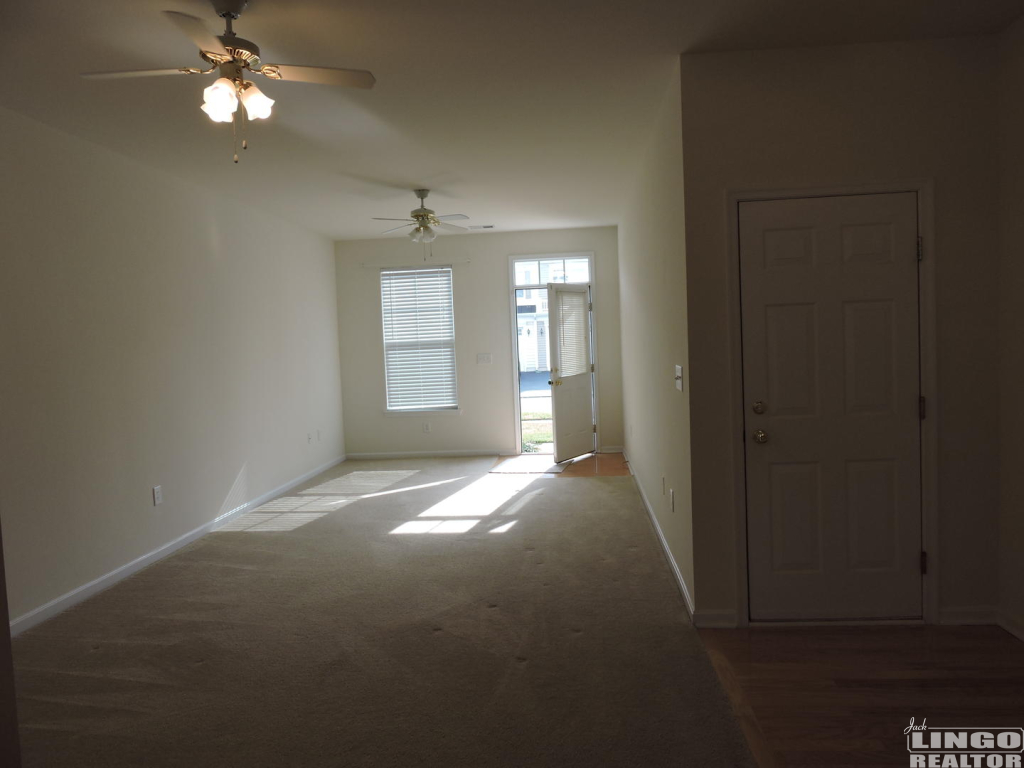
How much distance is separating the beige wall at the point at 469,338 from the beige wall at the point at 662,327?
1.72 m

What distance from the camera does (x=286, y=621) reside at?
3.38m

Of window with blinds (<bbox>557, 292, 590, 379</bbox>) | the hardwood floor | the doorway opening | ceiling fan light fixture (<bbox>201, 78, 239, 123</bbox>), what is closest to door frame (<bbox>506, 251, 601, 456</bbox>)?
the doorway opening

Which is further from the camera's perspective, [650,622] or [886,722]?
[650,622]

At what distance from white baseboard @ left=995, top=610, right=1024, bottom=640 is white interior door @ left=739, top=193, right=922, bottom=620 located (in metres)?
0.36

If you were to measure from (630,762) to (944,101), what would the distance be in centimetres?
300

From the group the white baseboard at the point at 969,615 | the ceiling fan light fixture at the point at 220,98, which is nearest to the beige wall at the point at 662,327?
the white baseboard at the point at 969,615

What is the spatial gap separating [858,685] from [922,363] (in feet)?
4.67

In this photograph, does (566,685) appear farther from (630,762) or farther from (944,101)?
(944,101)

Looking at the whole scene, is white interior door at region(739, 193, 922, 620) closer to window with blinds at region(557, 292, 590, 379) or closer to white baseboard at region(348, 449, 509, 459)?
window with blinds at region(557, 292, 590, 379)

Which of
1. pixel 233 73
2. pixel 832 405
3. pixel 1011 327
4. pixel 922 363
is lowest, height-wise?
pixel 832 405

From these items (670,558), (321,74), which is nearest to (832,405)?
(670,558)

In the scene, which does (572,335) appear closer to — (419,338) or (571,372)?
(571,372)

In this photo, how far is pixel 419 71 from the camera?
10.1 ft

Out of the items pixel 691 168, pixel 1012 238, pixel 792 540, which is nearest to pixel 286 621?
pixel 792 540
